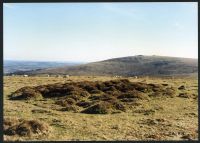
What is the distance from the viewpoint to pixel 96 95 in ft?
85.7

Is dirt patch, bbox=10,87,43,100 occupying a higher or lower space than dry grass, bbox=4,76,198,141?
higher

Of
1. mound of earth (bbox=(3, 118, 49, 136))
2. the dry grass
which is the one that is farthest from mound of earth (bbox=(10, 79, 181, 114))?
mound of earth (bbox=(3, 118, 49, 136))

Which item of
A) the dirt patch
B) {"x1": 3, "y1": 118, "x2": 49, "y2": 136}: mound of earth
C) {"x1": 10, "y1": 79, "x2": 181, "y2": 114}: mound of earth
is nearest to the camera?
{"x1": 3, "y1": 118, "x2": 49, "y2": 136}: mound of earth

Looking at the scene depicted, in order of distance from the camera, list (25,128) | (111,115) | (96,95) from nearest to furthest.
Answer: (25,128)
(111,115)
(96,95)

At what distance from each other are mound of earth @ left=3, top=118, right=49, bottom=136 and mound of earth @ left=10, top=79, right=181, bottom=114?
525 centimetres

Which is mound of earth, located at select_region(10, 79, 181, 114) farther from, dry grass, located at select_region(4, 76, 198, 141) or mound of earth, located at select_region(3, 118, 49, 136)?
mound of earth, located at select_region(3, 118, 49, 136)

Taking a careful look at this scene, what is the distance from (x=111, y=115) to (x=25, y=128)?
6.03m

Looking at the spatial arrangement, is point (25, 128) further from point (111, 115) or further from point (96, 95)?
point (96, 95)

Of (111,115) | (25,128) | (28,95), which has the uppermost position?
(28,95)

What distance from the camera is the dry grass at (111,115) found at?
49.5 ft

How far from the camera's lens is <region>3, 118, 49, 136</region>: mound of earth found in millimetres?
14195

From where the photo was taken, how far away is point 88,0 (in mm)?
9672

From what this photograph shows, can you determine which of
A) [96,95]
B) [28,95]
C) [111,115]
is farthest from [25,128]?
[96,95]

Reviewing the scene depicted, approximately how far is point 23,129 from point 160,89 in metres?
16.2
